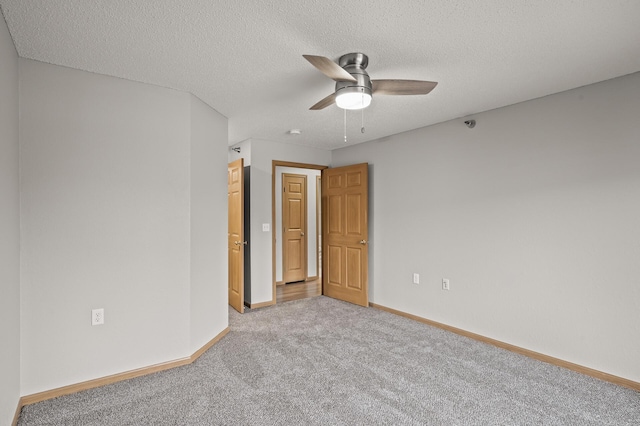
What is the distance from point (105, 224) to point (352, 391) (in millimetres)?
2226

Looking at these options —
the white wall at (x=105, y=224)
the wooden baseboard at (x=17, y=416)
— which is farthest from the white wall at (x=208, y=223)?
the wooden baseboard at (x=17, y=416)

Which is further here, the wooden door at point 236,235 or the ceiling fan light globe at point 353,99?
the wooden door at point 236,235

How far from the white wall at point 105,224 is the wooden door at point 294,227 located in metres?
3.04

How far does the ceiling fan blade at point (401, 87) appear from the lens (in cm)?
Result: 214

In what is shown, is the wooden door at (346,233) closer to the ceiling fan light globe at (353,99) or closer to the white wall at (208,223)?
the white wall at (208,223)

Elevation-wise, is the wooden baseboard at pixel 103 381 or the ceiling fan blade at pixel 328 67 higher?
the ceiling fan blade at pixel 328 67

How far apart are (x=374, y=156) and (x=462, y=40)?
264 cm

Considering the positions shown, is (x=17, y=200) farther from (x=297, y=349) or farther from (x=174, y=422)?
(x=297, y=349)

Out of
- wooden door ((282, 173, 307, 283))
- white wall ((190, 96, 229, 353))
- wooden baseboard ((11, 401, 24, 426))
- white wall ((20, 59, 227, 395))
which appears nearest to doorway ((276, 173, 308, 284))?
wooden door ((282, 173, 307, 283))

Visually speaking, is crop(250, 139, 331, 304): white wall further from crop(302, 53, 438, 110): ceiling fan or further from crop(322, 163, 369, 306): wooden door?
crop(302, 53, 438, 110): ceiling fan

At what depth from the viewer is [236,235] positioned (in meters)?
4.51

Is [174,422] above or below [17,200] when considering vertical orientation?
below

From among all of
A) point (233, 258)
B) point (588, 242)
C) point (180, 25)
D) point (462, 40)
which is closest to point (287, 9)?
point (180, 25)

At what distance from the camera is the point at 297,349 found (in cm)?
315
